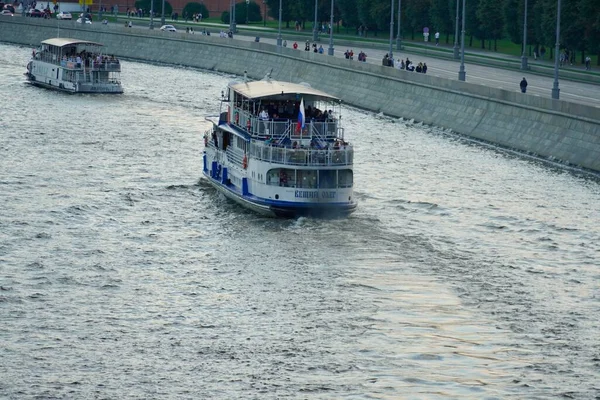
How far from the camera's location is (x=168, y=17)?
185125 millimetres

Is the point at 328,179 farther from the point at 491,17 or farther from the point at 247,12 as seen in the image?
the point at 247,12

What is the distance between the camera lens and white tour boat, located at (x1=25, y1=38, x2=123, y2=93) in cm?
9850

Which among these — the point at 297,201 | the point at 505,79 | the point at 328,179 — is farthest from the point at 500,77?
the point at 297,201

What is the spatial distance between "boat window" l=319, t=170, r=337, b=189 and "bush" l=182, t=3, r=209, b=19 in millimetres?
132826

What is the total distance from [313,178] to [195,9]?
135739 mm

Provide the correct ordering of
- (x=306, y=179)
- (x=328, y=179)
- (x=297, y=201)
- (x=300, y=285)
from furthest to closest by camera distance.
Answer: (x=306, y=179) → (x=328, y=179) → (x=297, y=201) → (x=300, y=285)

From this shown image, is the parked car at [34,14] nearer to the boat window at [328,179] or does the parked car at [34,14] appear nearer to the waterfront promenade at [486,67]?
the waterfront promenade at [486,67]

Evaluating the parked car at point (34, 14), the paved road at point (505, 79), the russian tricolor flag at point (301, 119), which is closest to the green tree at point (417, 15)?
the paved road at point (505, 79)

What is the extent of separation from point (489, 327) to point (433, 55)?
256ft

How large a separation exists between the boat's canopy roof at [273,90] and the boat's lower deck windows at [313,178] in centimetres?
452

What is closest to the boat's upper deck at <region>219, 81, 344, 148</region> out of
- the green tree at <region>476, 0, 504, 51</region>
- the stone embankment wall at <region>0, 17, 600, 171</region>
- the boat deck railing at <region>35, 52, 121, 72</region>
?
the stone embankment wall at <region>0, 17, 600, 171</region>

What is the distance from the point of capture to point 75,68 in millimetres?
99188

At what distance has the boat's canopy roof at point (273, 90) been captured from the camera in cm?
5634

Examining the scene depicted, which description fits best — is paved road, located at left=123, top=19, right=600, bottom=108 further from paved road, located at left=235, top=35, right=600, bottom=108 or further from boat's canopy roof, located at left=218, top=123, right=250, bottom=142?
boat's canopy roof, located at left=218, top=123, right=250, bottom=142
